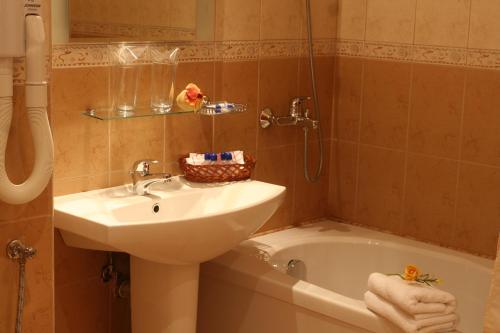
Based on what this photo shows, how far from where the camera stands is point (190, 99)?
9.06 ft

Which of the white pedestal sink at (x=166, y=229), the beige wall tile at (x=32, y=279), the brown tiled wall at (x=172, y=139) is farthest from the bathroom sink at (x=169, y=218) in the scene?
the beige wall tile at (x=32, y=279)

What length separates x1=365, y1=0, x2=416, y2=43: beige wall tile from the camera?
3320mm

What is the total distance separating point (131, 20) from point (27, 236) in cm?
92

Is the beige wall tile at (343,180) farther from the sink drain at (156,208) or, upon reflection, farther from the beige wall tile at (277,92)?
the sink drain at (156,208)

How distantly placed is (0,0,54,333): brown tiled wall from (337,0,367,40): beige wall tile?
1.73m

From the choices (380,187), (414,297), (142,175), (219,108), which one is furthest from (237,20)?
(414,297)

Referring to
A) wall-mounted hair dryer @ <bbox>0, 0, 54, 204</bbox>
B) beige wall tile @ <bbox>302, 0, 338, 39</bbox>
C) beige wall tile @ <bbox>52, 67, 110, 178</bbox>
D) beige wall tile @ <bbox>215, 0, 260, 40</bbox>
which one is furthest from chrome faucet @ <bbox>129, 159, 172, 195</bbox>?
beige wall tile @ <bbox>302, 0, 338, 39</bbox>

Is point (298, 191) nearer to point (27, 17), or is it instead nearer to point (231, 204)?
point (231, 204)

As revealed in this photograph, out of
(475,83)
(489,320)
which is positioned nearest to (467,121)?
(475,83)

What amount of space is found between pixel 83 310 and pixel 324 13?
5.21 feet

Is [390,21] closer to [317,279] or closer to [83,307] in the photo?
[317,279]

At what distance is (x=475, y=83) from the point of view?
314cm

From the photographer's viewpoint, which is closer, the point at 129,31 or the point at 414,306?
the point at 414,306

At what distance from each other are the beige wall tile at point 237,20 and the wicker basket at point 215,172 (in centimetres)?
48
